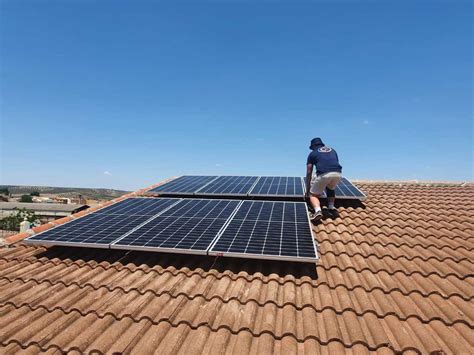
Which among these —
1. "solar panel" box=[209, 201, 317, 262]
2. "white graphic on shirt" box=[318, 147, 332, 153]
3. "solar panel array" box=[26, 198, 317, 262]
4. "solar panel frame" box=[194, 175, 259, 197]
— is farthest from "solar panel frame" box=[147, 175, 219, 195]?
"white graphic on shirt" box=[318, 147, 332, 153]

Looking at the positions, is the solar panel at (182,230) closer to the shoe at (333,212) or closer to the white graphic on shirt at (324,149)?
the shoe at (333,212)

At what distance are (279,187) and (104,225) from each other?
5810 millimetres

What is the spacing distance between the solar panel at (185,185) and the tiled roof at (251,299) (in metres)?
4.05

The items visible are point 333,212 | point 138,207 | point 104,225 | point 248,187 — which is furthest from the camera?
point 248,187

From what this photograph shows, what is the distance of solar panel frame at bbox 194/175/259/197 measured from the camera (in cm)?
941

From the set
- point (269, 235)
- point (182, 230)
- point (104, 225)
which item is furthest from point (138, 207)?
point (269, 235)

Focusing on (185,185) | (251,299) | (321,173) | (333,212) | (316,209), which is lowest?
(251,299)

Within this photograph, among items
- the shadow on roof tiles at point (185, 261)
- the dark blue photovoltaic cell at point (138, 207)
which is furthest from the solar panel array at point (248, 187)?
the shadow on roof tiles at point (185, 261)

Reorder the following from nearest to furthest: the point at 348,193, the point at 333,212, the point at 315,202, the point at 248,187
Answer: the point at 315,202
the point at 333,212
the point at 348,193
the point at 248,187

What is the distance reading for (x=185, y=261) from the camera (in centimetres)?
539

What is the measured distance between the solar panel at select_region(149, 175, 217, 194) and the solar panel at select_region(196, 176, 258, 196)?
0.31 meters

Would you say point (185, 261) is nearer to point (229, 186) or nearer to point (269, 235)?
point (269, 235)

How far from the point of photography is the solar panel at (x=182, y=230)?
5.25 meters

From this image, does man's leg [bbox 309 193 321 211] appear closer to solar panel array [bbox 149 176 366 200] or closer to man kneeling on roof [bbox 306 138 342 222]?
man kneeling on roof [bbox 306 138 342 222]
